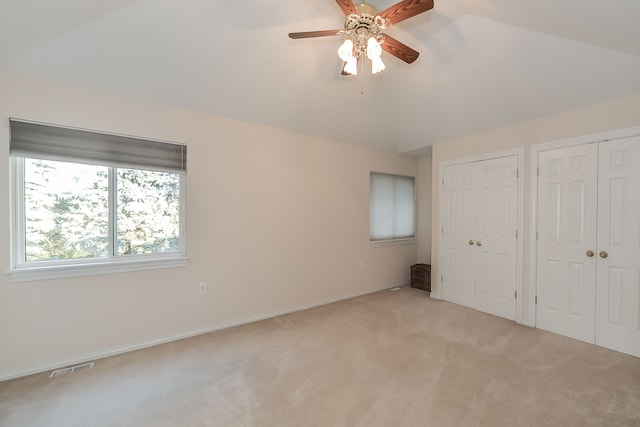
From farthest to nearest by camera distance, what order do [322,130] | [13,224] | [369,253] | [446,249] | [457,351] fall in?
[369,253] → [446,249] → [322,130] → [457,351] → [13,224]

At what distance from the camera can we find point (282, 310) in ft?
12.1

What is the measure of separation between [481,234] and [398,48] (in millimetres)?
2812

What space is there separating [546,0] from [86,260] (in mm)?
4082

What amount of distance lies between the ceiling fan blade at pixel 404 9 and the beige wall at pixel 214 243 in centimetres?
204

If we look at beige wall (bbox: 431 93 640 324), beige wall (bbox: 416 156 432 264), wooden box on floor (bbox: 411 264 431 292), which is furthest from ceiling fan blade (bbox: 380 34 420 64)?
wooden box on floor (bbox: 411 264 431 292)

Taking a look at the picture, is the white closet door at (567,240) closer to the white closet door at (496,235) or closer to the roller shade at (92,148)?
the white closet door at (496,235)

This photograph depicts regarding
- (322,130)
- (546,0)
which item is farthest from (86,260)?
(546,0)

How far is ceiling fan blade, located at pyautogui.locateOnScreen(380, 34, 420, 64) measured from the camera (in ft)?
6.66

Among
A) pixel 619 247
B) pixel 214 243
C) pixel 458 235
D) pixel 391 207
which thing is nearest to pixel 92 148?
pixel 214 243

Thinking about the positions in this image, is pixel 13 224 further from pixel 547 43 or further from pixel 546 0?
pixel 547 43

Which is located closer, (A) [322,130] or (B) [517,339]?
(B) [517,339]

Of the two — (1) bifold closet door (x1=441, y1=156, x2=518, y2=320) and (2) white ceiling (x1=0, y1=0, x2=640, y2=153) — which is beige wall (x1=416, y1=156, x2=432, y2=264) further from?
(2) white ceiling (x1=0, y1=0, x2=640, y2=153)

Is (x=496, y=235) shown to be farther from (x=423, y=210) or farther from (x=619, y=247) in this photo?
(x=423, y=210)

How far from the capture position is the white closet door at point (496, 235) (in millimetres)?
3496
